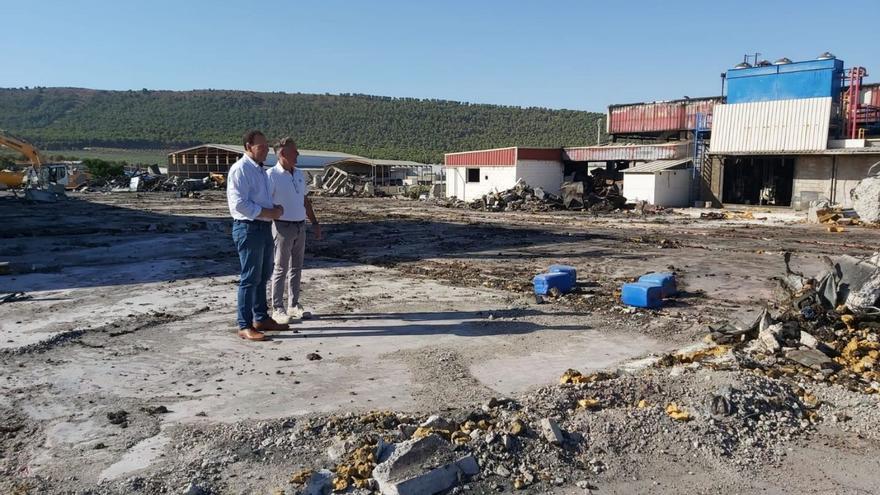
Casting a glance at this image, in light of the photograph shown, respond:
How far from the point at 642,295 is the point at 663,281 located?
26.0 inches

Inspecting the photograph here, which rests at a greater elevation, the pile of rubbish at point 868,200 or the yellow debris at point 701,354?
the pile of rubbish at point 868,200

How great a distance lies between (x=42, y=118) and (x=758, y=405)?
15875 centimetres

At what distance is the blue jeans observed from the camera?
23.2 ft

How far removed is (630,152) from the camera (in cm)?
3516

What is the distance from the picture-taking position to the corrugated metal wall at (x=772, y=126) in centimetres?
2784

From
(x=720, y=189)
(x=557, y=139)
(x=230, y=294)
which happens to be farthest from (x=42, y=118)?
(x=230, y=294)

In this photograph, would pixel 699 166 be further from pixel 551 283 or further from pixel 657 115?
pixel 551 283

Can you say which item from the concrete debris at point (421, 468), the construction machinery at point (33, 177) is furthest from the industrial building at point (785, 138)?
the construction machinery at point (33, 177)

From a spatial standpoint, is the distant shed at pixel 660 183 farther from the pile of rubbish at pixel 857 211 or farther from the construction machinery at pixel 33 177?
the construction machinery at pixel 33 177

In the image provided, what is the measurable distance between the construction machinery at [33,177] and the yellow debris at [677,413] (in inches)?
1414

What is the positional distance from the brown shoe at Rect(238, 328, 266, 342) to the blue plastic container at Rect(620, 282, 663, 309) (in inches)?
179

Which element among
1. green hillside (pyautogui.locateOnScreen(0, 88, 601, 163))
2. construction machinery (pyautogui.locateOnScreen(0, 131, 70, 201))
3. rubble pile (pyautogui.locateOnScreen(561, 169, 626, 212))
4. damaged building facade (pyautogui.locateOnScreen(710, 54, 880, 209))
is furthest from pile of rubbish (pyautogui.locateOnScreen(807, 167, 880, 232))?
green hillside (pyautogui.locateOnScreen(0, 88, 601, 163))

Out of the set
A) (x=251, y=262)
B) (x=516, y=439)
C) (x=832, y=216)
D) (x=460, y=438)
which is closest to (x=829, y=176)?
(x=832, y=216)

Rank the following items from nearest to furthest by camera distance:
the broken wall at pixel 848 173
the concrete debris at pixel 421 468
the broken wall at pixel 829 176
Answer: the concrete debris at pixel 421 468 < the broken wall at pixel 848 173 < the broken wall at pixel 829 176
